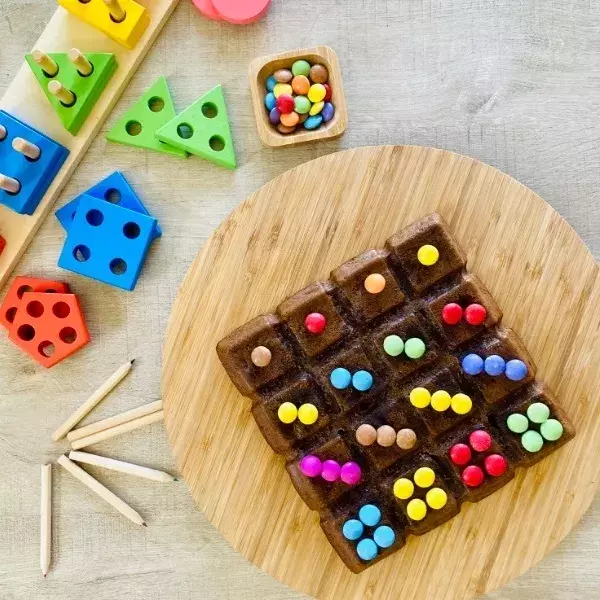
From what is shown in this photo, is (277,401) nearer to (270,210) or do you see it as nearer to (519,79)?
(270,210)

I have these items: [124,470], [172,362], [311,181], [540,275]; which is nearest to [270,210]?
[311,181]

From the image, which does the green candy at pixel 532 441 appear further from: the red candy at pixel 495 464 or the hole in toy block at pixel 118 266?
the hole in toy block at pixel 118 266

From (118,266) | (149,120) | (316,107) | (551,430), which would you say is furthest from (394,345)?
(149,120)

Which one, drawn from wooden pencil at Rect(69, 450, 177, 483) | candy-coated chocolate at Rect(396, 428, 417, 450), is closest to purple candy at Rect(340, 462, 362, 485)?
candy-coated chocolate at Rect(396, 428, 417, 450)

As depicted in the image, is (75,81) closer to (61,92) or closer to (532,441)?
(61,92)

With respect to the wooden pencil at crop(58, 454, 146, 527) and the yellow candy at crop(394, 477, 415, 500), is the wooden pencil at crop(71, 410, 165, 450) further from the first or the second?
the yellow candy at crop(394, 477, 415, 500)
